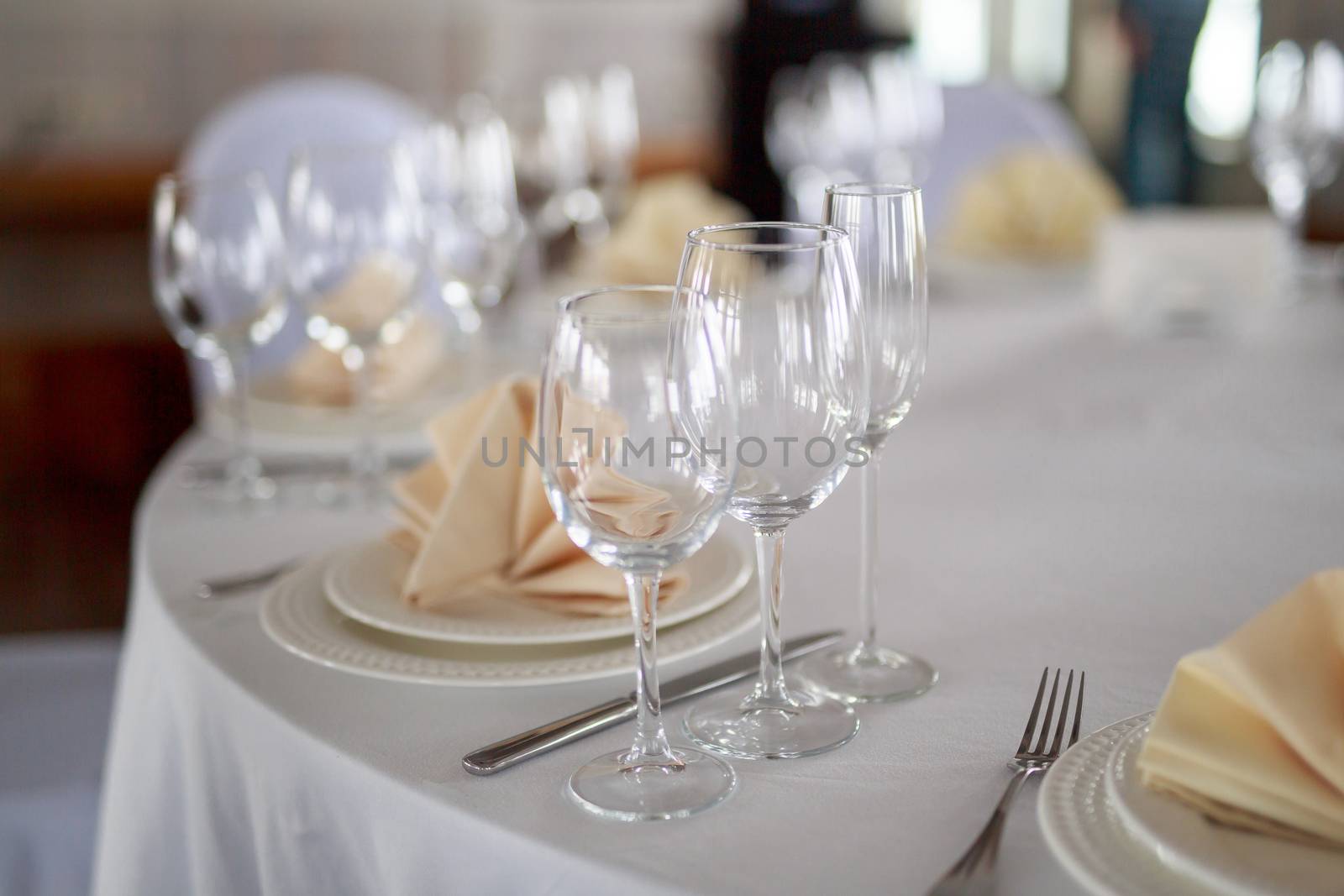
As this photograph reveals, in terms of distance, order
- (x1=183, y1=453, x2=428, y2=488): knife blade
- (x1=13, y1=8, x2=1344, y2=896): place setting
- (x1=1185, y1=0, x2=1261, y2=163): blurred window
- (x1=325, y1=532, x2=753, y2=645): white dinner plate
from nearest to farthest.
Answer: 1. (x1=13, y1=8, x2=1344, y2=896): place setting
2. (x1=325, y1=532, x2=753, y2=645): white dinner plate
3. (x1=183, y1=453, x2=428, y2=488): knife blade
4. (x1=1185, y1=0, x2=1261, y2=163): blurred window

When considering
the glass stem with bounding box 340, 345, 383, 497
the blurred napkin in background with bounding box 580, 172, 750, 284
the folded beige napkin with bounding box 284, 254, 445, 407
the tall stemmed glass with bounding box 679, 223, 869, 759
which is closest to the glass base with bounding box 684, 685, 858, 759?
the tall stemmed glass with bounding box 679, 223, 869, 759

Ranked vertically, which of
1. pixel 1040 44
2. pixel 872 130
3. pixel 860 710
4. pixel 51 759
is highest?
pixel 1040 44

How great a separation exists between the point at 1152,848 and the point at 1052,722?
0.60 feet

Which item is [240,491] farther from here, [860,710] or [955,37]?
[955,37]

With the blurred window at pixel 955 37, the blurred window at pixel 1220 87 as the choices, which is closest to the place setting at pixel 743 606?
the blurred window at pixel 1220 87

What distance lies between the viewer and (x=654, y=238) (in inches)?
77.5

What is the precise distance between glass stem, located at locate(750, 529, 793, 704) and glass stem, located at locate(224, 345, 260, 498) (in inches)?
26.1

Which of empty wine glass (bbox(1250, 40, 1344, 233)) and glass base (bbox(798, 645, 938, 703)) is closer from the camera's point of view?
glass base (bbox(798, 645, 938, 703))

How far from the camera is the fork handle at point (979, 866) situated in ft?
2.07

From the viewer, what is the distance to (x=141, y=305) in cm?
505

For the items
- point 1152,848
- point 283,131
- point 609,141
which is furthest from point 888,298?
point 283,131

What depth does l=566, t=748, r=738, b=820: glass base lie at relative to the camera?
72 cm

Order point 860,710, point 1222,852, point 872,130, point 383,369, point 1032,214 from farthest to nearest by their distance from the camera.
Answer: point 872,130 < point 1032,214 < point 383,369 < point 860,710 < point 1222,852

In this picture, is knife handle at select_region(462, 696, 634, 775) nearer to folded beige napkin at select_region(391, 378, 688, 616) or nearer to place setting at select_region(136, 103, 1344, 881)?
place setting at select_region(136, 103, 1344, 881)
